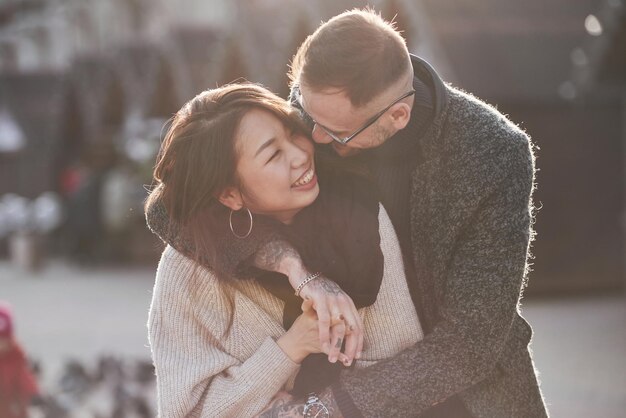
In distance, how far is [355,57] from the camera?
98.3 inches

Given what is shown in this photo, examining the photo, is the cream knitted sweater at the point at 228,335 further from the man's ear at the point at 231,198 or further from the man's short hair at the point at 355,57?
the man's short hair at the point at 355,57

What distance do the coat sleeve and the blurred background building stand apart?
4.16 metres

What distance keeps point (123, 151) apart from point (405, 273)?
17831mm

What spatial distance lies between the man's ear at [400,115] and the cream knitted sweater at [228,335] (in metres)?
0.23

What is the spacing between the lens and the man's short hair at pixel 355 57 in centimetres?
249

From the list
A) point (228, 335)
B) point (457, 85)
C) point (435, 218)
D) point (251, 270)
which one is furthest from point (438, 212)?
point (457, 85)

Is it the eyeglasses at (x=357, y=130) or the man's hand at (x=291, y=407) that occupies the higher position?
the eyeglasses at (x=357, y=130)

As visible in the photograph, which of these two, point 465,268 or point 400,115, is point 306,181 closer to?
point 400,115

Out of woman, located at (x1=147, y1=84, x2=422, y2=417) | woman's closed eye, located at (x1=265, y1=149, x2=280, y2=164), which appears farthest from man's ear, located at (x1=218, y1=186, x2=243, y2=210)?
woman's closed eye, located at (x1=265, y1=149, x2=280, y2=164)

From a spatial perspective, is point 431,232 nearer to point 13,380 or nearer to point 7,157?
point 13,380

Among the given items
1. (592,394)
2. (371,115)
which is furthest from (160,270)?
(592,394)

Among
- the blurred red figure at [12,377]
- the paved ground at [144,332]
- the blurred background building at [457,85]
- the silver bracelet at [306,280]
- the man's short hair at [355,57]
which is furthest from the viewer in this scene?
the blurred background building at [457,85]

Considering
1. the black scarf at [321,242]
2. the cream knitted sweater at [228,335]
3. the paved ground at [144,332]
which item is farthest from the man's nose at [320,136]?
the paved ground at [144,332]

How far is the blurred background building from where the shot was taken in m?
13.8
